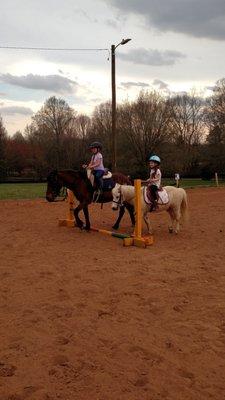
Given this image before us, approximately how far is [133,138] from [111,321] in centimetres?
4355

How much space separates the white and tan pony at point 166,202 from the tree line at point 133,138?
1368 inches

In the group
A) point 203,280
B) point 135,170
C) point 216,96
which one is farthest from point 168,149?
point 203,280

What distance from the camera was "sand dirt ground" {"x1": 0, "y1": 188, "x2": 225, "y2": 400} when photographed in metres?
3.87

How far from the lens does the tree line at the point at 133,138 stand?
158 feet

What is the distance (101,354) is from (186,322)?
132 centimetres

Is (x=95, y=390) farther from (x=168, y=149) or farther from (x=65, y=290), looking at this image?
(x=168, y=149)

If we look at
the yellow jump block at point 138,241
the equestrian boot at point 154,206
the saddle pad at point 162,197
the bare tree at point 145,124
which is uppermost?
the bare tree at point 145,124

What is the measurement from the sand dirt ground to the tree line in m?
38.0

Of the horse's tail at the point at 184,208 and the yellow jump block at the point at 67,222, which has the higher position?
the horse's tail at the point at 184,208

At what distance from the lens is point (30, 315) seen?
17.8 ft

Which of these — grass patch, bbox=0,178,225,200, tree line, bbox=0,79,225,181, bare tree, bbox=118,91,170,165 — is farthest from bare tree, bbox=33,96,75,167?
grass patch, bbox=0,178,225,200

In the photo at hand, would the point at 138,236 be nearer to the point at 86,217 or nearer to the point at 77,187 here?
the point at 86,217

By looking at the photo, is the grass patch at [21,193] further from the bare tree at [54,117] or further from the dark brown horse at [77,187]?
the bare tree at [54,117]

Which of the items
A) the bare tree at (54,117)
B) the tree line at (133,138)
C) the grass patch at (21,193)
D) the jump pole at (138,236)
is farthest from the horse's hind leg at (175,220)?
the bare tree at (54,117)
